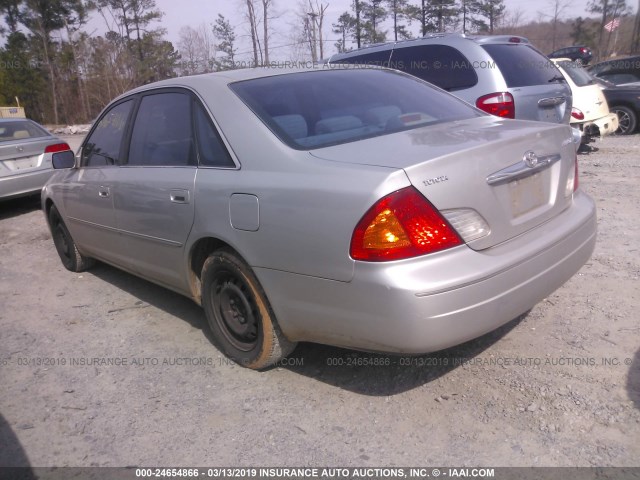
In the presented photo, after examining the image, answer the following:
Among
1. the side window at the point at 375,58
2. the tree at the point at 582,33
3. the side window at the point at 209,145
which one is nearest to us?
the side window at the point at 209,145

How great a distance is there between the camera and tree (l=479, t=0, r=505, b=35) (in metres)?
34.6

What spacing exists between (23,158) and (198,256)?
19.3ft

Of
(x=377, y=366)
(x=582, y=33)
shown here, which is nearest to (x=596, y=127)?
(x=377, y=366)

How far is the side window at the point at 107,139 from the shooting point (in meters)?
4.06

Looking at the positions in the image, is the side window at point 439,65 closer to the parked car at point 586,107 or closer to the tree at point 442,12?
the parked car at point 586,107

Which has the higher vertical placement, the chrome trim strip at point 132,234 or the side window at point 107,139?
the side window at point 107,139

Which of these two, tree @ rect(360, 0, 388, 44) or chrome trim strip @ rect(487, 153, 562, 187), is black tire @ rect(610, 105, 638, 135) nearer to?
chrome trim strip @ rect(487, 153, 562, 187)

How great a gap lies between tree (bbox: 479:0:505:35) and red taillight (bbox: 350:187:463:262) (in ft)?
120

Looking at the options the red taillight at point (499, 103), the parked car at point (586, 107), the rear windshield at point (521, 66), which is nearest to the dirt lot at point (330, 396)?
the red taillight at point (499, 103)

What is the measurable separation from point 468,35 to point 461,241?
478 centimetres

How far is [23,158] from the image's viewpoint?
25.6 feet

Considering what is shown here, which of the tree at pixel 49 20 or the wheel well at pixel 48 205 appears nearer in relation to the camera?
the wheel well at pixel 48 205

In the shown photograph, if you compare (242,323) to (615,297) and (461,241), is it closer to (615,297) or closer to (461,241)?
(461,241)

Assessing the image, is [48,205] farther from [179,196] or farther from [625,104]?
[625,104]
